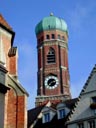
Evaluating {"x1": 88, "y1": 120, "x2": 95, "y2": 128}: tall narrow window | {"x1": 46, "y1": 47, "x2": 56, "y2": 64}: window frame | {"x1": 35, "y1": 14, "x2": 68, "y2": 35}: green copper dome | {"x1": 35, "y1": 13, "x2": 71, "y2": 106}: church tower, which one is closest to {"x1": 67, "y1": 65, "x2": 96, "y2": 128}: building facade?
{"x1": 88, "y1": 120, "x2": 95, "y2": 128}: tall narrow window

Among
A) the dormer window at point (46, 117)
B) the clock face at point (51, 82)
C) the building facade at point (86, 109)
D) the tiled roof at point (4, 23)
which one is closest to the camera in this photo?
the tiled roof at point (4, 23)

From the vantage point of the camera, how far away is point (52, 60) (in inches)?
3438

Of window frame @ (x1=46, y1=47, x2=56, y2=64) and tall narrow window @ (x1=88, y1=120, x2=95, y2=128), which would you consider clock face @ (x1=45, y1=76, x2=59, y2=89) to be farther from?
tall narrow window @ (x1=88, y1=120, x2=95, y2=128)

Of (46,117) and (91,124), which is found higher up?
(46,117)

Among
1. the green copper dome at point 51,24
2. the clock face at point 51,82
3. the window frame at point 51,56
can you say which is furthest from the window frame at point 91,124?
the green copper dome at point 51,24

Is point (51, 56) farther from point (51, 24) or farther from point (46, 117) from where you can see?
point (46, 117)

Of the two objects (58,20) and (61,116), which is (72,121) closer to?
(61,116)

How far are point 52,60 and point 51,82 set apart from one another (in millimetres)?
6531

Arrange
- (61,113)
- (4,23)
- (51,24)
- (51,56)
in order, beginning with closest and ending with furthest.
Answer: (4,23) → (61,113) → (51,56) → (51,24)

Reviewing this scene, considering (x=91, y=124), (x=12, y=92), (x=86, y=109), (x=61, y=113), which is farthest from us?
(x=61, y=113)

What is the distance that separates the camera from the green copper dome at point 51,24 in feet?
309

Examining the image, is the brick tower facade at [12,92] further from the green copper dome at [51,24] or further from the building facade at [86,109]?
the green copper dome at [51,24]

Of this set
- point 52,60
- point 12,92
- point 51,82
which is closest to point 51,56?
point 52,60

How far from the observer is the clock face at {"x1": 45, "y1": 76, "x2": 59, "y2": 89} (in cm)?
8200
